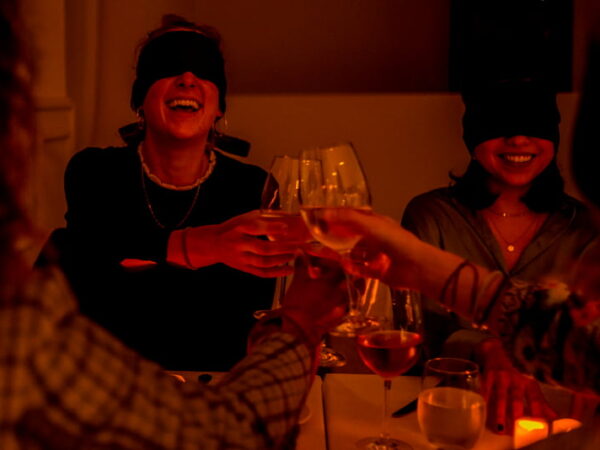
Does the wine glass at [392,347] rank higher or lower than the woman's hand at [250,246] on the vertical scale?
lower

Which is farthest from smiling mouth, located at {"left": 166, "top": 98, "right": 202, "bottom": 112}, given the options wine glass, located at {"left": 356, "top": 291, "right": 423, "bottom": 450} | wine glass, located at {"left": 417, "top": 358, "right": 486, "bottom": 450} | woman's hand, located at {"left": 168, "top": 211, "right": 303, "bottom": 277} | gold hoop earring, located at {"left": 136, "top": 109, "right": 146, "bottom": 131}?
wine glass, located at {"left": 417, "top": 358, "right": 486, "bottom": 450}

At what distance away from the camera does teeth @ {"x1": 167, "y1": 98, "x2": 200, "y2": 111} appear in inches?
73.4

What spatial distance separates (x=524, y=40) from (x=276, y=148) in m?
1.06

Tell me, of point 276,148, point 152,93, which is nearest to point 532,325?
point 152,93

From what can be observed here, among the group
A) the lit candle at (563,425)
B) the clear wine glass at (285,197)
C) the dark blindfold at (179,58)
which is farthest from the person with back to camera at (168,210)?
the lit candle at (563,425)

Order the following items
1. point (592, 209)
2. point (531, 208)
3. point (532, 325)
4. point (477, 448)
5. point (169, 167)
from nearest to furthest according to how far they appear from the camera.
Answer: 1. point (592, 209)
2. point (532, 325)
3. point (477, 448)
4. point (531, 208)
5. point (169, 167)

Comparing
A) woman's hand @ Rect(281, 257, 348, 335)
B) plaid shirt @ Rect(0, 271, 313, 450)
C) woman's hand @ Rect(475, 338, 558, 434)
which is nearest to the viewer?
plaid shirt @ Rect(0, 271, 313, 450)

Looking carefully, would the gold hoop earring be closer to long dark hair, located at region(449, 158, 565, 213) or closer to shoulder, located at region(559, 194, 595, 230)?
long dark hair, located at region(449, 158, 565, 213)

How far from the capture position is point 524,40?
254 cm

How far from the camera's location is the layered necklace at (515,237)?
1.85 metres

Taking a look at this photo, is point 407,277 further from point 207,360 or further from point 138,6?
point 138,6

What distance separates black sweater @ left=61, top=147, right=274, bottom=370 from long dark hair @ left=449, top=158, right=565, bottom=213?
2.05 feet

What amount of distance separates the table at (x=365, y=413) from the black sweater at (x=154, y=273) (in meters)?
0.47

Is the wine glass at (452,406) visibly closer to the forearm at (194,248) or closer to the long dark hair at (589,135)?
the long dark hair at (589,135)
